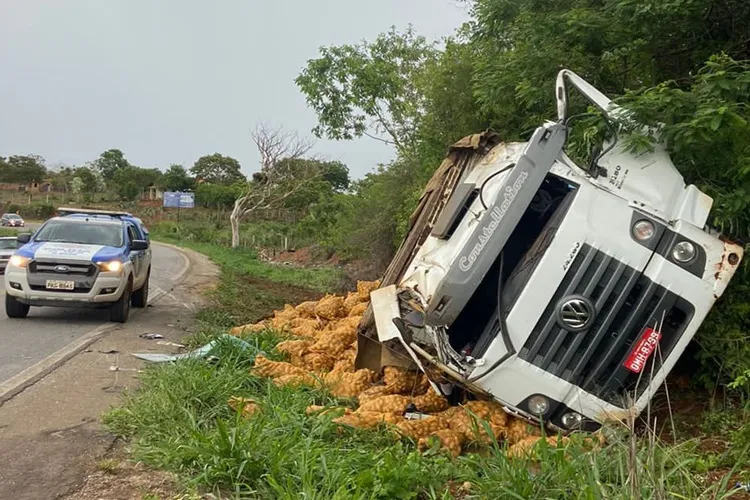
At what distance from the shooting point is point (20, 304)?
35.4 feet

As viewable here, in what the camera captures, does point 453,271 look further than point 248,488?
Yes

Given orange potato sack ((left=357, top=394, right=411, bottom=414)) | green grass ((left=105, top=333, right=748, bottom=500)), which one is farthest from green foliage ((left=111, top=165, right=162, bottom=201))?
orange potato sack ((left=357, top=394, right=411, bottom=414))

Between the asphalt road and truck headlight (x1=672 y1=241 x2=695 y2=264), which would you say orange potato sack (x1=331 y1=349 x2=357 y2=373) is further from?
the asphalt road

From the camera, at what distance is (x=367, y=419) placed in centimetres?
489

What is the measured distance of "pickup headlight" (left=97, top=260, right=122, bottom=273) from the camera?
10.4 meters

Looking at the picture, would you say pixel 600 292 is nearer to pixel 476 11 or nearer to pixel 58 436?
pixel 58 436

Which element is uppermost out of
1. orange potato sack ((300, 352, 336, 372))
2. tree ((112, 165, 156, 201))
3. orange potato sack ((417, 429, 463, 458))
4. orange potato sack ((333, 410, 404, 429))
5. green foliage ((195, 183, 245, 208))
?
orange potato sack ((417, 429, 463, 458))

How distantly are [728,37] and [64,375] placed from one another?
25.2 feet

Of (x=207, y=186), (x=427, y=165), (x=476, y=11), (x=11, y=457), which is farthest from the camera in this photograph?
(x=207, y=186)

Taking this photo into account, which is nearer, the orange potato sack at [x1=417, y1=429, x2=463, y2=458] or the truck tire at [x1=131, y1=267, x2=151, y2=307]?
the orange potato sack at [x1=417, y1=429, x2=463, y2=458]

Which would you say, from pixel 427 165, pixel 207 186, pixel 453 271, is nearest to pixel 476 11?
pixel 427 165

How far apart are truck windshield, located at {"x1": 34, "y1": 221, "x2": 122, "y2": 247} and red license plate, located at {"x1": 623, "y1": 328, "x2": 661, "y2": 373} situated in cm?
896

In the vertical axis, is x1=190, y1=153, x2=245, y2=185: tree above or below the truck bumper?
below

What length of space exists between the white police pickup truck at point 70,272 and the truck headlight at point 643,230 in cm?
810
